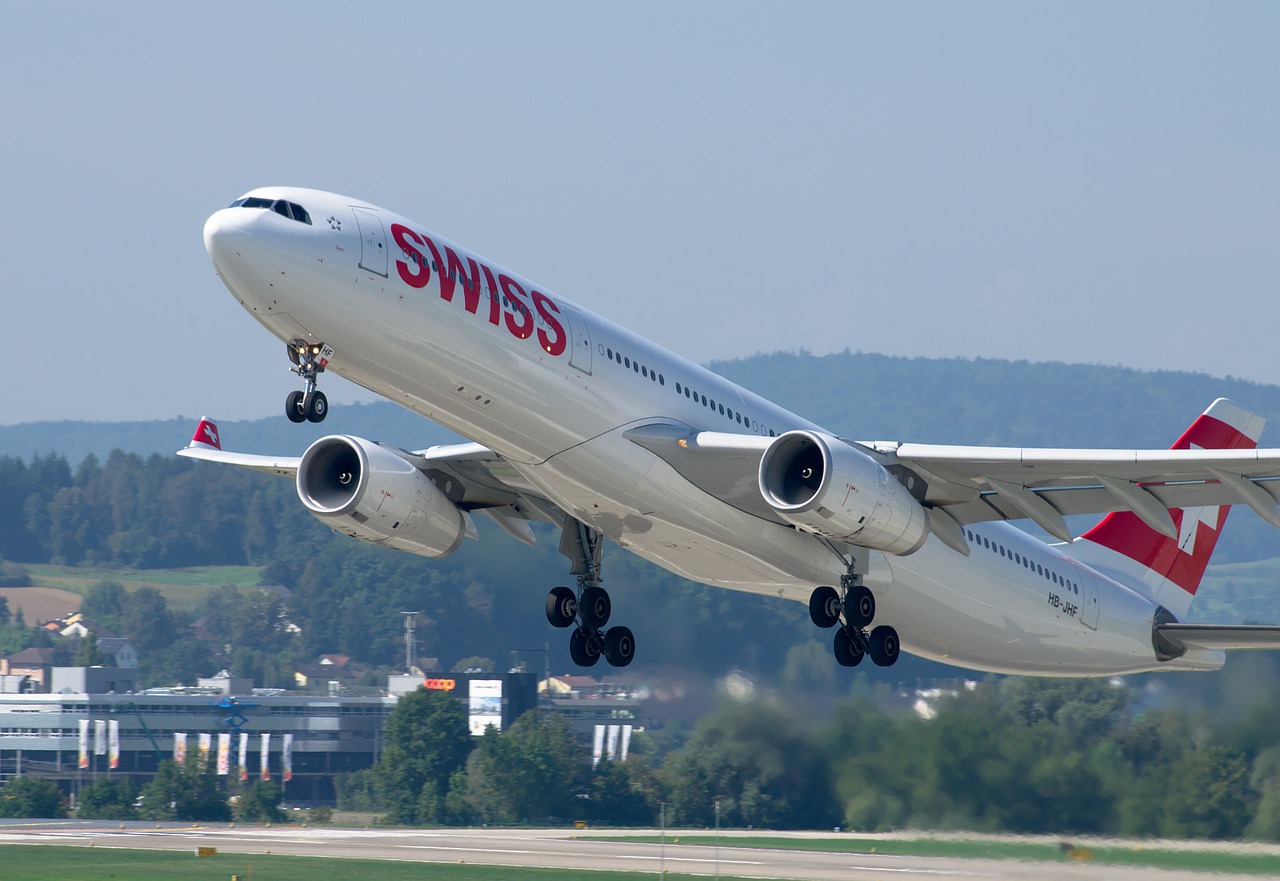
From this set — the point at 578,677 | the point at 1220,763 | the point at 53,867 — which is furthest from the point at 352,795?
the point at 1220,763

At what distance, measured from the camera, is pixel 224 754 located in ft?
216

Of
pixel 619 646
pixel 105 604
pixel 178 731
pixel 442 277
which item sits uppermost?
pixel 105 604

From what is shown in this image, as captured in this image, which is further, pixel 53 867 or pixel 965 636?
pixel 53 867

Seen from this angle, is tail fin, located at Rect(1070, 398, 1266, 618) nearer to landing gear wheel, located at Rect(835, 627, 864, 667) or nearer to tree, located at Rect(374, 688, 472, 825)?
landing gear wheel, located at Rect(835, 627, 864, 667)

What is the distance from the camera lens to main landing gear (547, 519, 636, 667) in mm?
27141

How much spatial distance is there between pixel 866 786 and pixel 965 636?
6.55 m

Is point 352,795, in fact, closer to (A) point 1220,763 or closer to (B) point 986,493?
(A) point 1220,763

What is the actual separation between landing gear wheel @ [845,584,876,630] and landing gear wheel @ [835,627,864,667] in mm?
277

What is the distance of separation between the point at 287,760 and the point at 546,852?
3169cm

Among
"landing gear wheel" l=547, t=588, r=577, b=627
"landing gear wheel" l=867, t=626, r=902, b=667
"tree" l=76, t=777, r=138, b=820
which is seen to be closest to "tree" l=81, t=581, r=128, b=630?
"tree" l=76, t=777, r=138, b=820

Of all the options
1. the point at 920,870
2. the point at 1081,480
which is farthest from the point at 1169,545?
the point at 1081,480

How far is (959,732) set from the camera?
32.9m

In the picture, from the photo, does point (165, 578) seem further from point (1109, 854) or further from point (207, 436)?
point (1109, 854)

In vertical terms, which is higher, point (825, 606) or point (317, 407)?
point (317, 407)
